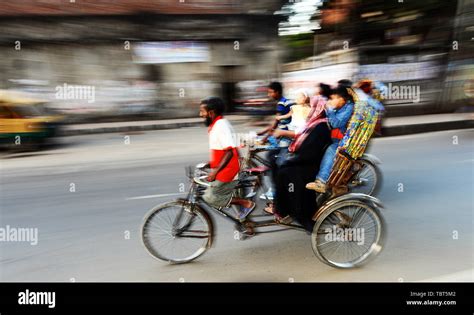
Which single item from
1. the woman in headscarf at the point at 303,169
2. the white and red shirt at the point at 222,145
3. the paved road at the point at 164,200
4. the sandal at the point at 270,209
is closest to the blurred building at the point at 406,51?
the paved road at the point at 164,200

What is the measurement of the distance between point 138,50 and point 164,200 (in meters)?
14.7

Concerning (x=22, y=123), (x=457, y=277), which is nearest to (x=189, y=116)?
(x=22, y=123)

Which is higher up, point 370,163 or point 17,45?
point 17,45

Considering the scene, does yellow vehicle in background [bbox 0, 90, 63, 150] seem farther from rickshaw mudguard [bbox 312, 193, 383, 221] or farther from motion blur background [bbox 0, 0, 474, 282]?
rickshaw mudguard [bbox 312, 193, 383, 221]

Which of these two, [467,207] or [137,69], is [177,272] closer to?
[467,207]

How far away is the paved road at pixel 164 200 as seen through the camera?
14.1 feet

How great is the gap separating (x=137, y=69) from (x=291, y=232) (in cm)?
1622

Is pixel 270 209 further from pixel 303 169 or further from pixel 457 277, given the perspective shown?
pixel 457 277

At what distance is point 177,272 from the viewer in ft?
14.2

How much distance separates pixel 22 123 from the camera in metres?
11.1

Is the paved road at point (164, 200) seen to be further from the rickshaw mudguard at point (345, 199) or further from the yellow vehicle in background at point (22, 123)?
the yellow vehicle in background at point (22, 123)

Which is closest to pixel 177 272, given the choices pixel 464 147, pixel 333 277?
pixel 333 277

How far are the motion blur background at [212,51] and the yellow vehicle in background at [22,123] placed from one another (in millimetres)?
7416

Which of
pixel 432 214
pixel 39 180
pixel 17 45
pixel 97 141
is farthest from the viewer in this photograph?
pixel 17 45
